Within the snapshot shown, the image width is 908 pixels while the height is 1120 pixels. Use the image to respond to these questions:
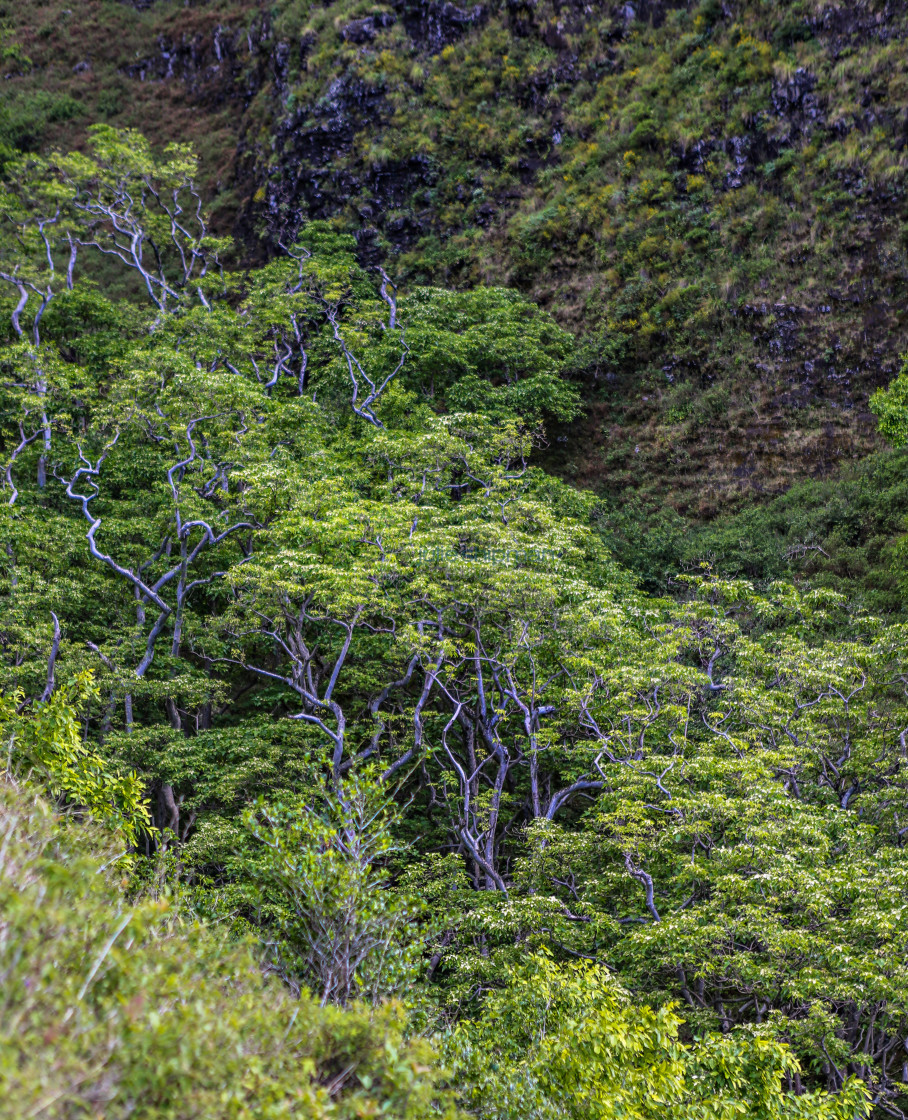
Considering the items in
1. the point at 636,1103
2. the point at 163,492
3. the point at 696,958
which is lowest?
the point at 163,492

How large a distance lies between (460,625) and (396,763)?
406 cm

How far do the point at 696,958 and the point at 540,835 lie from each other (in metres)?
3.93

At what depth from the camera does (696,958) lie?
11711mm

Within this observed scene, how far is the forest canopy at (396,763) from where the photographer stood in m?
5.92

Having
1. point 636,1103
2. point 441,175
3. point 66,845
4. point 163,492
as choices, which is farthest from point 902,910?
point 441,175

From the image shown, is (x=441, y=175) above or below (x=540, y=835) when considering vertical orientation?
above

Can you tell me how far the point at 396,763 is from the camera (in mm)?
16328

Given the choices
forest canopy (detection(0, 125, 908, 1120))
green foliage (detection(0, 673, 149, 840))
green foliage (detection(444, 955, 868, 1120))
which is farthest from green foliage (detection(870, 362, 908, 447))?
green foliage (detection(0, 673, 149, 840))

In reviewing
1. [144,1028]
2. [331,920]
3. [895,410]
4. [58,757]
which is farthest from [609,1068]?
[895,410]

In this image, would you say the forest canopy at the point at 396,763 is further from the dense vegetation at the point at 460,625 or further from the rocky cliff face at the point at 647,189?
the rocky cliff face at the point at 647,189

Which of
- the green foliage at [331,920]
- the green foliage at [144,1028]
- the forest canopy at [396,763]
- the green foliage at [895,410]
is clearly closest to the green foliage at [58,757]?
the forest canopy at [396,763]

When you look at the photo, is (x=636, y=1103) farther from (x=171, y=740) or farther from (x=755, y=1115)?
(x=171, y=740)

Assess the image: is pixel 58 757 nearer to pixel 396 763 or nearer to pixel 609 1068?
pixel 396 763

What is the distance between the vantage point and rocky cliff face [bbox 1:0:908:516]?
3039 centimetres
